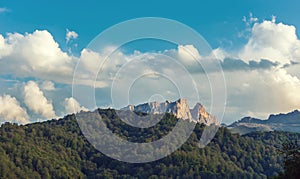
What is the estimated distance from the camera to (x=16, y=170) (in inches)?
6417

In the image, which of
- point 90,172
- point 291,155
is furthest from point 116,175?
point 291,155

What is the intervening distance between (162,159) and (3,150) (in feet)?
201

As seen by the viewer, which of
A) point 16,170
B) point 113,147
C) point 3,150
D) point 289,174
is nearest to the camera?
point 289,174

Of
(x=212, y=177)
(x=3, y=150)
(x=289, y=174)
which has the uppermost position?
(x=3, y=150)

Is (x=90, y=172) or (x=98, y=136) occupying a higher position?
(x=98, y=136)

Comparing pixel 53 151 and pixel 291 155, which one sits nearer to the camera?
pixel 291 155

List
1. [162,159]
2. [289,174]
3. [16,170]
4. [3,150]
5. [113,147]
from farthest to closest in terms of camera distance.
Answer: [113,147]
[162,159]
[3,150]
[16,170]
[289,174]

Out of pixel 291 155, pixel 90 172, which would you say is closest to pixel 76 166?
pixel 90 172

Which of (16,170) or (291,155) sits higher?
(16,170)

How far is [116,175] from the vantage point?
181125 mm

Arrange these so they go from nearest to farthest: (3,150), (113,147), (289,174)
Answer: (289,174), (3,150), (113,147)

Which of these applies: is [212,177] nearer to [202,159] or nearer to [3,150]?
[202,159]

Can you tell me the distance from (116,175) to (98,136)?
80.5 feet

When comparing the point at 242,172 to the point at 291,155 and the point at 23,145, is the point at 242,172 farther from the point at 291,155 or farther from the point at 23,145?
the point at 291,155
